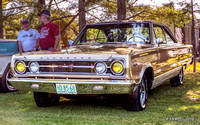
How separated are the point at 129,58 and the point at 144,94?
1.06m

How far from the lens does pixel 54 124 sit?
3.95 meters

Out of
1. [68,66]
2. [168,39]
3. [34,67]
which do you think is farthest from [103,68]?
[168,39]

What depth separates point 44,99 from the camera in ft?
16.9

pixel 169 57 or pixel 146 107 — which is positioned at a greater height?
pixel 169 57

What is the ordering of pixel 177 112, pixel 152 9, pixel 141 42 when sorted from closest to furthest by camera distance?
pixel 177 112, pixel 141 42, pixel 152 9

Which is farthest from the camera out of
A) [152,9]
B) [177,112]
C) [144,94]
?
[152,9]

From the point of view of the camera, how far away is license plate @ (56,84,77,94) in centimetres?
423

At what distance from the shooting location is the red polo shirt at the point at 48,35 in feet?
20.8

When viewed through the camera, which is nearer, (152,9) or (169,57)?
(169,57)

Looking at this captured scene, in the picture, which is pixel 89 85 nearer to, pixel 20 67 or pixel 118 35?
pixel 20 67

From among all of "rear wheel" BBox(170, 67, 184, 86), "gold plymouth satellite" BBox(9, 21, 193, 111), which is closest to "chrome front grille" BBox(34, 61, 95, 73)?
"gold plymouth satellite" BBox(9, 21, 193, 111)

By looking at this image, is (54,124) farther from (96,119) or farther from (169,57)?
(169,57)

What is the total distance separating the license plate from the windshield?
158 centimetres

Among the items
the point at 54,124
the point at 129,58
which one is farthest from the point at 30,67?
the point at 129,58
